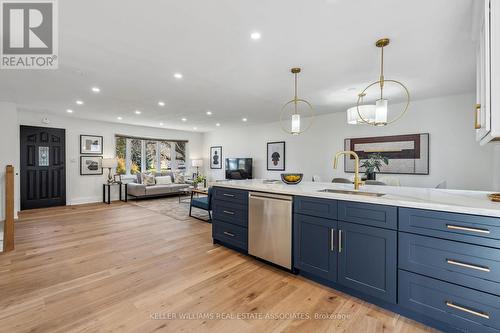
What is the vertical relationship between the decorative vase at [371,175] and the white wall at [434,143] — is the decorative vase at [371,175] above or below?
below

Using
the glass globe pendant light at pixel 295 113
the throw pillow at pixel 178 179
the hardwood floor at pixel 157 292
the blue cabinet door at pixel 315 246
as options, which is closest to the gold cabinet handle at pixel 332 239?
the blue cabinet door at pixel 315 246

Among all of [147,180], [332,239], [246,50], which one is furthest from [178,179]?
[332,239]

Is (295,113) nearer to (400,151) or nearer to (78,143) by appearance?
(400,151)

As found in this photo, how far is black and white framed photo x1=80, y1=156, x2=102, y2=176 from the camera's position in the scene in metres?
6.75

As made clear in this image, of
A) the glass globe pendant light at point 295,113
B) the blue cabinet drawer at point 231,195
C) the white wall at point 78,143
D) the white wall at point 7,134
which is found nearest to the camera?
the blue cabinet drawer at point 231,195

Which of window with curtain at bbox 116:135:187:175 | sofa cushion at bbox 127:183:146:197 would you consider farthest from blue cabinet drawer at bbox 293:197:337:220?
window with curtain at bbox 116:135:187:175

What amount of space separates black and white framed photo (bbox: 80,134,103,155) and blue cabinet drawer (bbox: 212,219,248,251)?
562 centimetres

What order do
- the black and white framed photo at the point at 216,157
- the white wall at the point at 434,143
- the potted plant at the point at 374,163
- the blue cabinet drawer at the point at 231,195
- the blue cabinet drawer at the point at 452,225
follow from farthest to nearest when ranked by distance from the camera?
the black and white framed photo at the point at 216,157, the potted plant at the point at 374,163, the white wall at the point at 434,143, the blue cabinet drawer at the point at 231,195, the blue cabinet drawer at the point at 452,225

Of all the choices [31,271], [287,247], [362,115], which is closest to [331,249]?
[287,247]

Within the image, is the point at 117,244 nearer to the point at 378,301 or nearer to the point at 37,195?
the point at 378,301

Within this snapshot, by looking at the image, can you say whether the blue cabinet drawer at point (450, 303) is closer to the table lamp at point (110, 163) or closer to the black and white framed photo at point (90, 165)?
the table lamp at point (110, 163)

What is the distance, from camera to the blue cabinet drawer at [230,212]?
2971 millimetres

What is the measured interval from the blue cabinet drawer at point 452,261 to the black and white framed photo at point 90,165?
7.86 meters

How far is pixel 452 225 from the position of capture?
1611 millimetres
